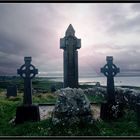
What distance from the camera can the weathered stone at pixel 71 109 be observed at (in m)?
8.47

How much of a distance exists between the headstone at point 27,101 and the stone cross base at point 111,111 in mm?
2506

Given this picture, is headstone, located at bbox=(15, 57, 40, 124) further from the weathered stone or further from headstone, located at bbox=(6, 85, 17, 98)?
headstone, located at bbox=(6, 85, 17, 98)

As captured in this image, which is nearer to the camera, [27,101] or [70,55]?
[27,101]

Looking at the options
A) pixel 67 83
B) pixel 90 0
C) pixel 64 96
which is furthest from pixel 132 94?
pixel 90 0

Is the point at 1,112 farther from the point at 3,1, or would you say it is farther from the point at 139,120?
the point at 3,1

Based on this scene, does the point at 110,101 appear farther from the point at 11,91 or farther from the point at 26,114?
the point at 11,91

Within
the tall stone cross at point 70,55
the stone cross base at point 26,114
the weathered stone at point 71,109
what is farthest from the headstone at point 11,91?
the weathered stone at point 71,109

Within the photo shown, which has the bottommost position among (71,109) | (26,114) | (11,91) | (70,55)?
(26,114)

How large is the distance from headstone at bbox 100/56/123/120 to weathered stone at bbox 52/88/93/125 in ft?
6.40

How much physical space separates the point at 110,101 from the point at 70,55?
2.47 meters

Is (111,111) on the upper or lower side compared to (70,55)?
lower

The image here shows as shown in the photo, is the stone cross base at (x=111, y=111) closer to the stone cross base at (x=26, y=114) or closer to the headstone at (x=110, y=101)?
the headstone at (x=110, y=101)

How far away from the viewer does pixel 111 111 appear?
10523mm

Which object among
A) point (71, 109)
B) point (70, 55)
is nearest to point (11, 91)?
point (70, 55)
